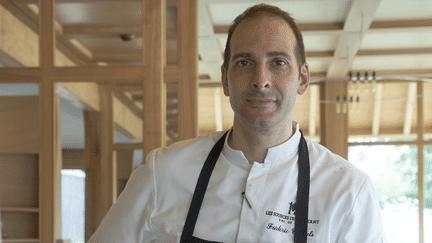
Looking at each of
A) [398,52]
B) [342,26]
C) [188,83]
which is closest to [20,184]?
[188,83]

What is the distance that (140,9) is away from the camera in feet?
9.16

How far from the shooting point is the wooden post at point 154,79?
2.69 metres

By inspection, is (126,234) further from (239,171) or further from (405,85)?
(405,85)

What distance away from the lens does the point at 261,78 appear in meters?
1.49

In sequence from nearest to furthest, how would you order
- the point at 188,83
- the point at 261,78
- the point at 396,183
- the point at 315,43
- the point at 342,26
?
the point at 261,78 → the point at 188,83 → the point at 342,26 → the point at 315,43 → the point at 396,183

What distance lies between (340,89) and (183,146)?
24.8ft

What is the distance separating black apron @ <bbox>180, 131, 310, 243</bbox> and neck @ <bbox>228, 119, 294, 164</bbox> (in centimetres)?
8

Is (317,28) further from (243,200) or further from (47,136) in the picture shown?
(243,200)

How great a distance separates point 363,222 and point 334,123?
7625 millimetres

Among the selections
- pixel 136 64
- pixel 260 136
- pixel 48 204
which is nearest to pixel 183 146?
pixel 260 136

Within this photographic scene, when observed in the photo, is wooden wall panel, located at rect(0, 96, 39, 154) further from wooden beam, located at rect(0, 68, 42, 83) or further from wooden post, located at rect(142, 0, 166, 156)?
wooden post, located at rect(142, 0, 166, 156)

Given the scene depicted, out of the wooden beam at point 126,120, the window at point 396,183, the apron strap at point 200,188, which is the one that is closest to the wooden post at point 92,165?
the wooden beam at point 126,120

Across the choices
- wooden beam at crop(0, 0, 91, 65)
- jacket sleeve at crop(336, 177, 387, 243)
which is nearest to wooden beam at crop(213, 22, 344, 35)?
wooden beam at crop(0, 0, 91, 65)

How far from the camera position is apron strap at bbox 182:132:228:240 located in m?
1.57
